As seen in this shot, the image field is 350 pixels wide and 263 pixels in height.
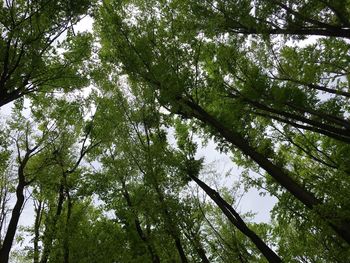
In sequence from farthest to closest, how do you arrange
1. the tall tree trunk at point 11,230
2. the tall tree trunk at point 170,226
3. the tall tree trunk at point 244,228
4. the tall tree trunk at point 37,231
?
the tall tree trunk at point 37,231 → the tall tree trunk at point 170,226 → the tall tree trunk at point 11,230 → the tall tree trunk at point 244,228

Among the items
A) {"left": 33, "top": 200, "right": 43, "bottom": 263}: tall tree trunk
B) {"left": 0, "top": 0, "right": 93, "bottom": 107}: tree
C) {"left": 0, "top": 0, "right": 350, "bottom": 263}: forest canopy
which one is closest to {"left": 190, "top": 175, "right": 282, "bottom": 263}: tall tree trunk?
{"left": 0, "top": 0, "right": 350, "bottom": 263}: forest canopy

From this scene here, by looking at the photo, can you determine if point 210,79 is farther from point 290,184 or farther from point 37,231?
point 37,231

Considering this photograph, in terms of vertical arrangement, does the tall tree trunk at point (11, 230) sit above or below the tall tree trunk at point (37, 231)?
below

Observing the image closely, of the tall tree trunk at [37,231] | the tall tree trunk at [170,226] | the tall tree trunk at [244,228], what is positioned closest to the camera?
the tall tree trunk at [244,228]

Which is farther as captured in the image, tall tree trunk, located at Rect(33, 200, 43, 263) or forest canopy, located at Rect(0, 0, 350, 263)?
tall tree trunk, located at Rect(33, 200, 43, 263)

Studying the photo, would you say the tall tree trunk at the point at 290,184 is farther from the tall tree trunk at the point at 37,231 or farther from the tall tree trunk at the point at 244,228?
the tall tree trunk at the point at 37,231

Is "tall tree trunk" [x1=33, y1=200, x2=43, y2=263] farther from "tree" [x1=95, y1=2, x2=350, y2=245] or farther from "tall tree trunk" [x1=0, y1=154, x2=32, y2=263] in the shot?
"tree" [x1=95, y1=2, x2=350, y2=245]

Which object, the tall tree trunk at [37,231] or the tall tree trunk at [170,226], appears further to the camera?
the tall tree trunk at [37,231]

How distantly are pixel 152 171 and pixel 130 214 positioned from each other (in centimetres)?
206

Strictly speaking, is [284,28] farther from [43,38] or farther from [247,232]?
[43,38]

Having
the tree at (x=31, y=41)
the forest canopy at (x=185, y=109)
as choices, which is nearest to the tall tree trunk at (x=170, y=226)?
the forest canopy at (x=185, y=109)

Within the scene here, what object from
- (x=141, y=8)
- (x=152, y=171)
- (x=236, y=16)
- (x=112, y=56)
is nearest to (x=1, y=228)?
(x=152, y=171)

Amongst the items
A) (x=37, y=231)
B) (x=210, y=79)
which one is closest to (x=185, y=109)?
(x=210, y=79)

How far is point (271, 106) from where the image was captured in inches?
288
